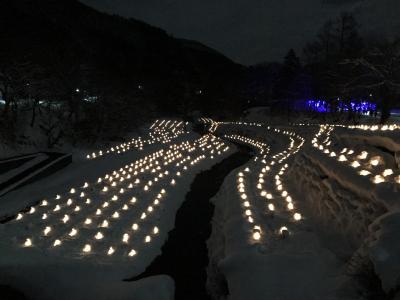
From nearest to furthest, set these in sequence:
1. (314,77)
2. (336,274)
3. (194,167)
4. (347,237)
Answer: (336,274) → (347,237) → (194,167) → (314,77)

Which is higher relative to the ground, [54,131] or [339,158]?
[339,158]

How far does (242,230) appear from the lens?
6.98 m

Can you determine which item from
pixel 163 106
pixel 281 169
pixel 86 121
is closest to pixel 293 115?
pixel 163 106

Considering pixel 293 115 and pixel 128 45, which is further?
pixel 128 45

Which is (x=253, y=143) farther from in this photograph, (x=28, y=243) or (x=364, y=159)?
(x=28, y=243)

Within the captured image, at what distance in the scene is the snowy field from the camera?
4949 mm

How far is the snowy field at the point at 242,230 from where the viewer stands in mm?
4949

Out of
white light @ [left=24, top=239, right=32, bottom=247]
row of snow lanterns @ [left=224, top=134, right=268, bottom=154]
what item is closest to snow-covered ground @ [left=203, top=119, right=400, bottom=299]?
white light @ [left=24, top=239, right=32, bottom=247]

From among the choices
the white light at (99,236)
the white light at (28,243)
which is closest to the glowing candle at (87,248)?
the white light at (99,236)

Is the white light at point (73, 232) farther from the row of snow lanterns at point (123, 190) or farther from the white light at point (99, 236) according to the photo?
the white light at point (99, 236)

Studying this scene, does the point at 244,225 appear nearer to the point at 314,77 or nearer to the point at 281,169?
the point at 281,169

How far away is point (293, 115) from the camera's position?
130 feet

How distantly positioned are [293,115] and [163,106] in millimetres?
14930

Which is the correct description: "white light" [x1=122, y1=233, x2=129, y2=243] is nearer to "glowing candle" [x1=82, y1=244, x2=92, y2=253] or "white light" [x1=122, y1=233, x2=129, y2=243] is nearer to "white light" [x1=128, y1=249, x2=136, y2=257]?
"white light" [x1=128, y1=249, x2=136, y2=257]
